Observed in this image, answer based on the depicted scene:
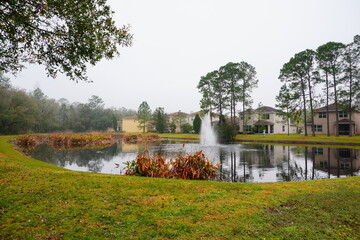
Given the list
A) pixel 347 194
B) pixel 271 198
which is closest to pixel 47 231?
pixel 271 198

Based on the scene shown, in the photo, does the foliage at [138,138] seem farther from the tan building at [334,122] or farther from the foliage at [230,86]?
the tan building at [334,122]

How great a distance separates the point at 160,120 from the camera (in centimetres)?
5400

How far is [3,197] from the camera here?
13.4 feet

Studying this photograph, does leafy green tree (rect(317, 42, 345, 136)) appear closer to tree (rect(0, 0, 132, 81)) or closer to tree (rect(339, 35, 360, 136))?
tree (rect(339, 35, 360, 136))

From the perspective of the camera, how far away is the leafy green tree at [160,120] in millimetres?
54062

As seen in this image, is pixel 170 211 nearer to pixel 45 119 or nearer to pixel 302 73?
pixel 302 73

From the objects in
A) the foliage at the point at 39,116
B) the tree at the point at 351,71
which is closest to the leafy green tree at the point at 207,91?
the tree at the point at 351,71

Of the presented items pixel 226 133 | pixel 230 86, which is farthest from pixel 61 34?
pixel 230 86

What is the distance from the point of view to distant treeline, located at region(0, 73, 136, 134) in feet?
125

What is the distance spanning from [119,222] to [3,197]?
262 centimetres

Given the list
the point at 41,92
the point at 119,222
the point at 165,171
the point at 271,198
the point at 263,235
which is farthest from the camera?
the point at 41,92

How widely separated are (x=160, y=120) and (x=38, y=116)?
1058 inches

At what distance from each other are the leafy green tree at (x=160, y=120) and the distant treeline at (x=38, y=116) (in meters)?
15.2

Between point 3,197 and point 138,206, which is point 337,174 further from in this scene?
point 3,197
